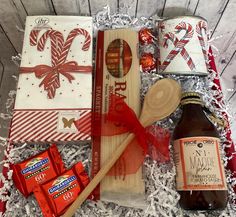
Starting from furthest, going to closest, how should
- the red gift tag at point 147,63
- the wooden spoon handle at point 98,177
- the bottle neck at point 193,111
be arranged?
1. the red gift tag at point 147,63
2. the bottle neck at point 193,111
3. the wooden spoon handle at point 98,177

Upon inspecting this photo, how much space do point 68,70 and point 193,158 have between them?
0.39 metres

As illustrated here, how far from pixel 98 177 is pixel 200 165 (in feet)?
0.74

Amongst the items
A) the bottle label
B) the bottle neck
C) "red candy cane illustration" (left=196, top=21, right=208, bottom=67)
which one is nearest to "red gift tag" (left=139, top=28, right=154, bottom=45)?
"red candy cane illustration" (left=196, top=21, right=208, bottom=67)

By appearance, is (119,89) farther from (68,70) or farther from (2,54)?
(2,54)

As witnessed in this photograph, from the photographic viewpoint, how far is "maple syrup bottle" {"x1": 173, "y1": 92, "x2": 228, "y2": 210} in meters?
0.70

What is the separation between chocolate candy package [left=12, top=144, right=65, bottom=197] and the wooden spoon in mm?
111

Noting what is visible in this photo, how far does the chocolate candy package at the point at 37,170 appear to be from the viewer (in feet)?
2.45

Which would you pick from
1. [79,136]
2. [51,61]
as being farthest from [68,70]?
[79,136]

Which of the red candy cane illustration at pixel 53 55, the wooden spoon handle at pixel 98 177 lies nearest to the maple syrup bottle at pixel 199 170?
the wooden spoon handle at pixel 98 177

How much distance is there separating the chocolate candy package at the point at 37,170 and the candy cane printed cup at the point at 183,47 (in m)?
0.37

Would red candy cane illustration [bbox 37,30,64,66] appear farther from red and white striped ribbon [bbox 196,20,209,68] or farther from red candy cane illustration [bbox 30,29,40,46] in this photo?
red and white striped ribbon [bbox 196,20,209,68]

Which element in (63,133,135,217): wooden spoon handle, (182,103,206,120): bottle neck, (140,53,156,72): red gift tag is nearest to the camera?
(63,133,135,217): wooden spoon handle

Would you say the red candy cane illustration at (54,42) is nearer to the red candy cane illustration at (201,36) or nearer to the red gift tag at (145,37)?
the red gift tag at (145,37)

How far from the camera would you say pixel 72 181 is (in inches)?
29.6
